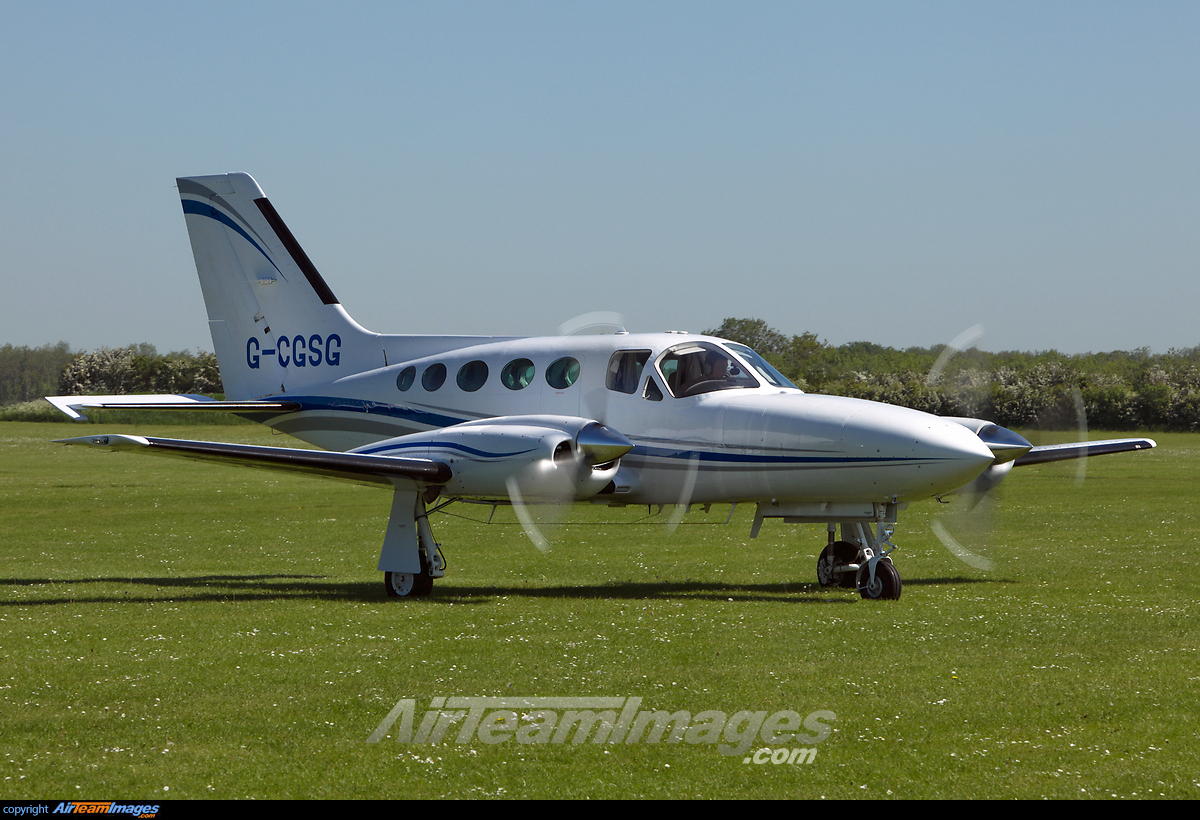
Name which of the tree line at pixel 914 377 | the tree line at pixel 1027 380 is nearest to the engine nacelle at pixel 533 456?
the tree line at pixel 914 377

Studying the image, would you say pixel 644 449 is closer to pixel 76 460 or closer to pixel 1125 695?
pixel 1125 695

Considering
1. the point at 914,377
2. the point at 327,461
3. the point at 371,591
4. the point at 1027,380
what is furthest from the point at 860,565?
the point at 1027,380

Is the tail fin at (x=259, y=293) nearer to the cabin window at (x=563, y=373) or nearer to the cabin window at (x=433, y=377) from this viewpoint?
the cabin window at (x=433, y=377)

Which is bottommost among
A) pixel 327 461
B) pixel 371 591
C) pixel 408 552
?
pixel 371 591

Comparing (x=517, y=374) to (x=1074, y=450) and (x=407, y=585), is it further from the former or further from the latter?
(x=1074, y=450)

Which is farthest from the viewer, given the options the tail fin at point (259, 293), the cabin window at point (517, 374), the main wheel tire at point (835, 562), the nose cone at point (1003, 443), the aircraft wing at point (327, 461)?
the tail fin at point (259, 293)

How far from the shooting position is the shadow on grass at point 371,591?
1428 centimetres

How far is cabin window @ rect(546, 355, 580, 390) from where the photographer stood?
15.2 m

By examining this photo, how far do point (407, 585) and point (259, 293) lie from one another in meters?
6.94

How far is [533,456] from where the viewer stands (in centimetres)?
1346

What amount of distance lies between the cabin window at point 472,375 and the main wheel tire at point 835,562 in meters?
5.27

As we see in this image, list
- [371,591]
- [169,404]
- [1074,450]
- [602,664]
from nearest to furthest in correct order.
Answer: [602,664] < [371,591] < [1074,450] < [169,404]

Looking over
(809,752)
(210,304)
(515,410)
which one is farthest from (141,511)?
(809,752)

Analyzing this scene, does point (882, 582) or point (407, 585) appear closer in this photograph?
point (882, 582)
